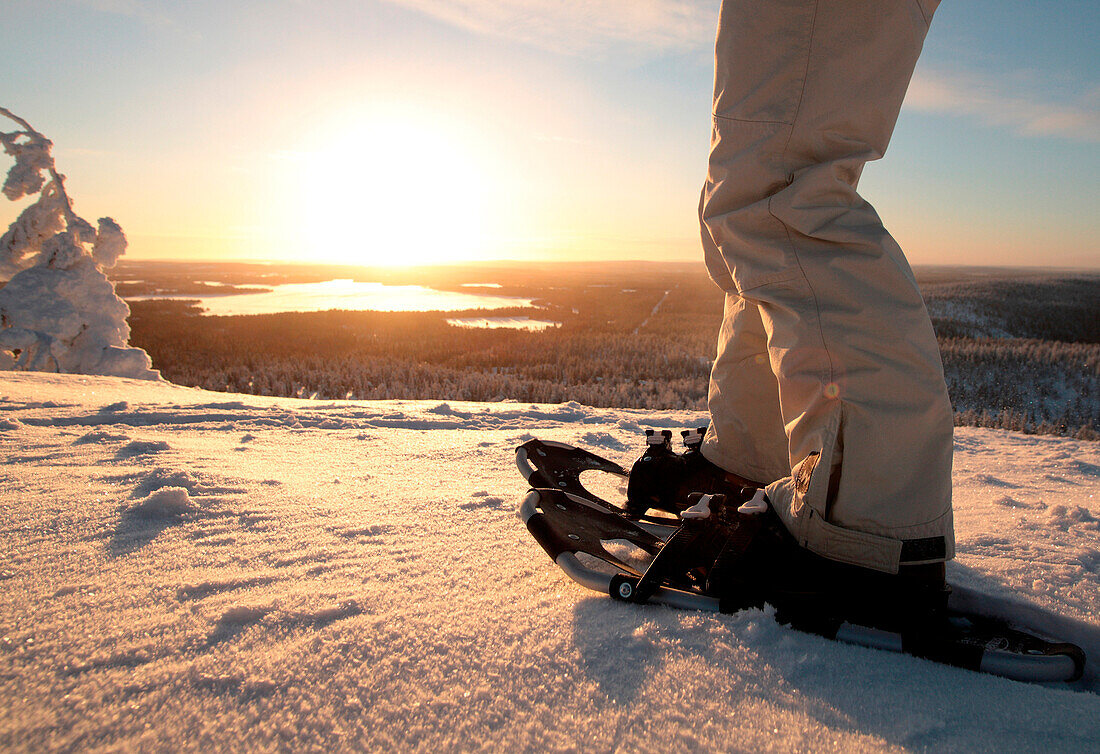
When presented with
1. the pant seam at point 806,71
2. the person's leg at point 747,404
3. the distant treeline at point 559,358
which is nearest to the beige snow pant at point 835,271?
the pant seam at point 806,71

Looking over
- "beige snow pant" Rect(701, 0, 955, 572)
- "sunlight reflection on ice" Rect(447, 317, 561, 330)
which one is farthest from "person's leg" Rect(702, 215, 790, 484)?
"sunlight reflection on ice" Rect(447, 317, 561, 330)

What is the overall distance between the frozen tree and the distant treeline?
6.78ft

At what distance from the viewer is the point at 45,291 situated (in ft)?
28.0

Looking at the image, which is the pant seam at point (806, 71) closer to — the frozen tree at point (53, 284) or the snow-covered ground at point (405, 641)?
the snow-covered ground at point (405, 641)

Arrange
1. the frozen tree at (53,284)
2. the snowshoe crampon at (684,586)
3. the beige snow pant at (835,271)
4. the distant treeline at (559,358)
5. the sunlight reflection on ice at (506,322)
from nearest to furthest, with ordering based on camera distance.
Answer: the snowshoe crampon at (684,586)
the beige snow pant at (835,271)
the frozen tree at (53,284)
the distant treeline at (559,358)
the sunlight reflection on ice at (506,322)

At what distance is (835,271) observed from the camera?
1.23 metres

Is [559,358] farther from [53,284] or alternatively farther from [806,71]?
[806,71]

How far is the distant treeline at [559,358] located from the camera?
9.74m

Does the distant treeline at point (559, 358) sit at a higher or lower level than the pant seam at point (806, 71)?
lower

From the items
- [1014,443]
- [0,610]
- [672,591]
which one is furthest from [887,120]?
[1014,443]

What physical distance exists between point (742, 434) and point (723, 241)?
75 centimetres

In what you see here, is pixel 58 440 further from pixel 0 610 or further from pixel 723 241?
pixel 723 241

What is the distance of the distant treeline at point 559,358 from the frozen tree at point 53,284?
2.07 metres

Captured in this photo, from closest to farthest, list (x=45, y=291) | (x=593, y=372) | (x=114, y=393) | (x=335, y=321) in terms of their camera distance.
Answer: (x=114, y=393), (x=45, y=291), (x=593, y=372), (x=335, y=321)
